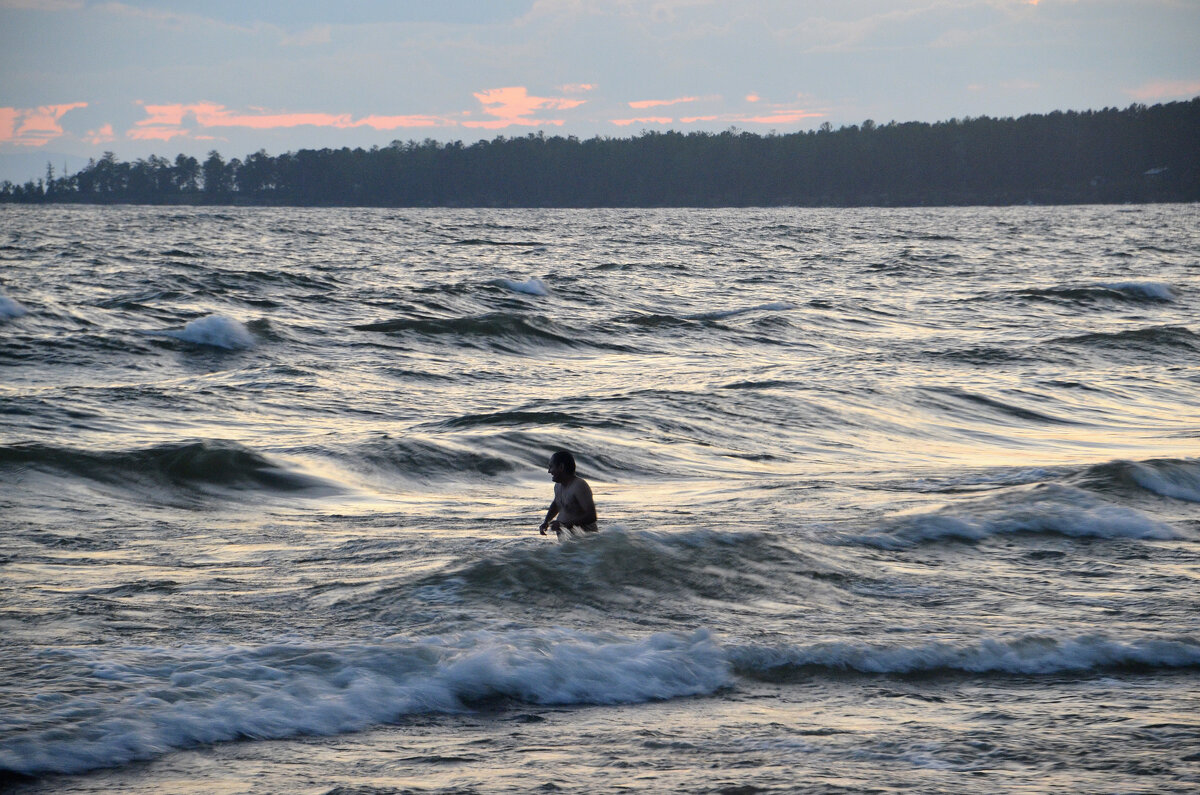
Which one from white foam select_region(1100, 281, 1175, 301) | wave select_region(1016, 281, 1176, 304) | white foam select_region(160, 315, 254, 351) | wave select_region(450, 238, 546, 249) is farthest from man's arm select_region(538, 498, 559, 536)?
wave select_region(450, 238, 546, 249)

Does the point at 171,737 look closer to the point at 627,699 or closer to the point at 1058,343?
the point at 627,699

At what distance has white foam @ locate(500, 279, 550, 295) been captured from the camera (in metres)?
32.1

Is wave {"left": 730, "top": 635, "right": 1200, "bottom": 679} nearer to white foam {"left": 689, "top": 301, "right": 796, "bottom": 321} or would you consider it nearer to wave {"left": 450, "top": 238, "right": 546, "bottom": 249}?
white foam {"left": 689, "top": 301, "right": 796, "bottom": 321}

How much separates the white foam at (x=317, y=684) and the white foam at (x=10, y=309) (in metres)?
19.5

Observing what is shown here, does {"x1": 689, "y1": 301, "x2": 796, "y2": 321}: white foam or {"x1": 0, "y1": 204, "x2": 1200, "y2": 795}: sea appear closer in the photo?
{"x1": 0, "y1": 204, "x2": 1200, "y2": 795}: sea

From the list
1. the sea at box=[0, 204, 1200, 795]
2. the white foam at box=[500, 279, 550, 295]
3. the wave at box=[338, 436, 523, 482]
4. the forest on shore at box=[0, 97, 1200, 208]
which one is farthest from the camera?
the forest on shore at box=[0, 97, 1200, 208]

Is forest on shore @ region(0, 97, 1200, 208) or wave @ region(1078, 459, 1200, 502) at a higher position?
forest on shore @ region(0, 97, 1200, 208)

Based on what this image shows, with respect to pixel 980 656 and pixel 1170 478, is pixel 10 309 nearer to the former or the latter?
pixel 1170 478

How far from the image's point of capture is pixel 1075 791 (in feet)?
14.6

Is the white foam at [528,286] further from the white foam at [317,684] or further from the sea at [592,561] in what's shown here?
the white foam at [317,684]

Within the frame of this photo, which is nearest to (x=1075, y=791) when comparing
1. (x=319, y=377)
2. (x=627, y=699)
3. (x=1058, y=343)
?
(x=627, y=699)

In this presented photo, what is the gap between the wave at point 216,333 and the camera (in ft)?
71.2

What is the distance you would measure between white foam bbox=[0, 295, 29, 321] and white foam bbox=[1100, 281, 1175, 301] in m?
28.0

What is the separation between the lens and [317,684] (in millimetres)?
5723
